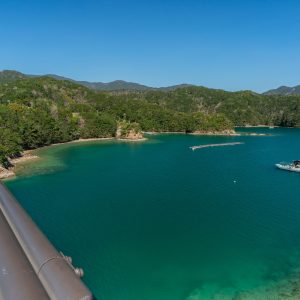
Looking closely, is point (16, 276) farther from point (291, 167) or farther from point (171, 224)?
point (291, 167)

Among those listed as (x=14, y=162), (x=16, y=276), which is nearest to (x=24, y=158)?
(x=14, y=162)

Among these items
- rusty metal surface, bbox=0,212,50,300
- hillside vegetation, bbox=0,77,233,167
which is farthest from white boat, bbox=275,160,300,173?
rusty metal surface, bbox=0,212,50,300

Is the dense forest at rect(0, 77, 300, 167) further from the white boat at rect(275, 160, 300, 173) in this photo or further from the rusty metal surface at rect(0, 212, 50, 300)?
the rusty metal surface at rect(0, 212, 50, 300)

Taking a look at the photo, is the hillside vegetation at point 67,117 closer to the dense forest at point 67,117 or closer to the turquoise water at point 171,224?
the dense forest at point 67,117

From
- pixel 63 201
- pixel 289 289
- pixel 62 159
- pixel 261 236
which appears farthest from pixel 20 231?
pixel 62 159

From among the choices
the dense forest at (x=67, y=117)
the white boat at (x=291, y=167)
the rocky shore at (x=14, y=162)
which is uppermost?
the dense forest at (x=67, y=117)

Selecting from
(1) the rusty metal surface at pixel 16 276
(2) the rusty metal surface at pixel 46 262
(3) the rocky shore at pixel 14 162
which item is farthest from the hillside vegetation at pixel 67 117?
(1) the rusty metal surface at pixel 16 276
